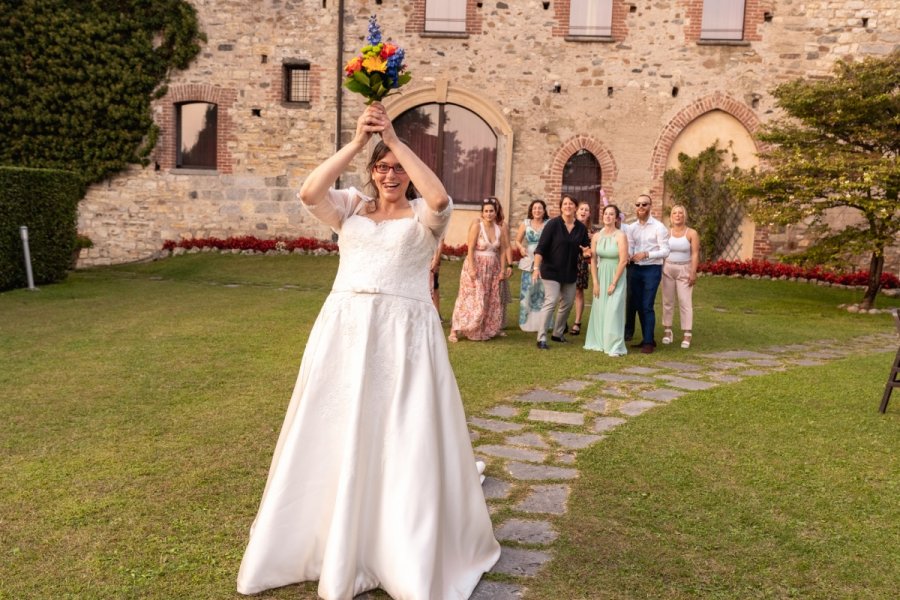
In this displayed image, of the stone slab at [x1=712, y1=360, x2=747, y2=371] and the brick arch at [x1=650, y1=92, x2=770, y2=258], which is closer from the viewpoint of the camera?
the stone slab at [x1=712, y1=360, x2=747, y2=371]

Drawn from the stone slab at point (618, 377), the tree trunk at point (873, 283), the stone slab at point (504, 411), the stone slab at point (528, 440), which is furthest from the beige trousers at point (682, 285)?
the tree trunk at point (873, 283)

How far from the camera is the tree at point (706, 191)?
18.1 metres

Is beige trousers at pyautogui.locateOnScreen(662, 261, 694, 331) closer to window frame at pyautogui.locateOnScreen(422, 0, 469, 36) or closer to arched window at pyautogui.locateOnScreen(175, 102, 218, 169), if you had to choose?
window frame at pyautogui.locateOnScreen(422, 0, 469, 36)

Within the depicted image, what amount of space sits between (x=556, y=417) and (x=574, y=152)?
43.8 feet

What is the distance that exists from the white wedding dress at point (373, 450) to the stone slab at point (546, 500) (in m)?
0.88

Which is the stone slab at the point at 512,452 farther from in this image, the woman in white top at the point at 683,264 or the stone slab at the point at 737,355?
the woman in white top at the point at 683,264

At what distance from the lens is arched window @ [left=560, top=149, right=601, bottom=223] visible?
1862 centimetres

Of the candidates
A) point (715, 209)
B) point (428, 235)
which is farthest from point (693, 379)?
point (715, 209)

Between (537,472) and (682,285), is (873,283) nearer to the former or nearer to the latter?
(682,285)

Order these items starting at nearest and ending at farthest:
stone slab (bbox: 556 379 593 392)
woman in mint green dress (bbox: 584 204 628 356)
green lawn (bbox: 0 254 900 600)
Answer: green lawn (bbox: 0 254 900 600), stone slab (bbox: 556 379 593 392), woman in mint green dress (bbox: 584 204 628 356)

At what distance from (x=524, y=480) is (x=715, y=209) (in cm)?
1504

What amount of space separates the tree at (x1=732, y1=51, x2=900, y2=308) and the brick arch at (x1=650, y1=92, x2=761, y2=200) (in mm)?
3608

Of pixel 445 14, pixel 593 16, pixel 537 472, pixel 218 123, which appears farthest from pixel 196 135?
pixel 537 472

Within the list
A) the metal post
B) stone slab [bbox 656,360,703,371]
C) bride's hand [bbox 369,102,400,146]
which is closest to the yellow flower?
bride's hand [bbox 369,102,400,146]
